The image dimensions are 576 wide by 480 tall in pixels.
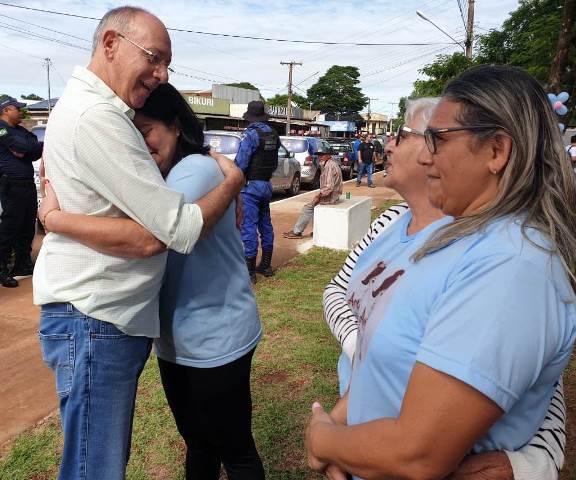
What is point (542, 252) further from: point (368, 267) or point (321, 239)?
point (321, 239)

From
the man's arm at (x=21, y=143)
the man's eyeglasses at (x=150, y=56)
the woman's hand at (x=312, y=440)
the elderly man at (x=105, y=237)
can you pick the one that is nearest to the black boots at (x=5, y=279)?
the man's arm at (x=21, y=143)

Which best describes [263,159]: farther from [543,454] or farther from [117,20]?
[543,454]

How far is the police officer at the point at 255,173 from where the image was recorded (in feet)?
19.7

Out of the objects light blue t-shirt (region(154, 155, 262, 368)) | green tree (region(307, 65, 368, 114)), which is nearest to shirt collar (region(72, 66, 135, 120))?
light blue t-shirt (region(154, 155, 262, 368))

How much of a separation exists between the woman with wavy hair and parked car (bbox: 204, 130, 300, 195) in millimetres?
10016

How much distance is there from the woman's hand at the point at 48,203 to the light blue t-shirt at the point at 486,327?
1047mm

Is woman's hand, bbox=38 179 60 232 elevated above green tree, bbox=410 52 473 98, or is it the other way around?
green tree, bbox=410 52 473 98

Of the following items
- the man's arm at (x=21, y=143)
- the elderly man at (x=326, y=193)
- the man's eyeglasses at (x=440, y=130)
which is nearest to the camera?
the man's eyeglasses at (x=440, y=130)

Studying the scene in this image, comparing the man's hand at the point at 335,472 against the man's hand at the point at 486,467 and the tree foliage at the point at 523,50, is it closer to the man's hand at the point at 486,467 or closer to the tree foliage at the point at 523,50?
the man's hand at the point at 486,467

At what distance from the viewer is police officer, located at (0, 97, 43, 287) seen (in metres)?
5.56

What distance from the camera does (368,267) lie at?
155 cm

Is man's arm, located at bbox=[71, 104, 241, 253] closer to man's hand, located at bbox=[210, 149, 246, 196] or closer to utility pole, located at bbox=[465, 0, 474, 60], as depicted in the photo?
man's hand, located at bbox=[210, 149, 246, 196]

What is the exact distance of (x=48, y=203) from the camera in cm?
162

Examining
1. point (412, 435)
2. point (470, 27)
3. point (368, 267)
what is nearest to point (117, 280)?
point (368, 267)
